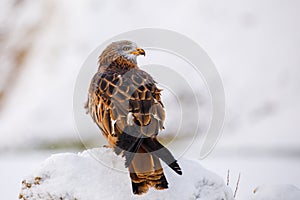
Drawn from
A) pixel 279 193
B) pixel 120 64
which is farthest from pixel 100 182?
pixel 279 193

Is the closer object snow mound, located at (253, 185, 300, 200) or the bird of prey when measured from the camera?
the bird of prey

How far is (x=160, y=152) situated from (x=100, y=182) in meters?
0.47

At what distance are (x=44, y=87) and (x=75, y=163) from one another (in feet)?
13.2

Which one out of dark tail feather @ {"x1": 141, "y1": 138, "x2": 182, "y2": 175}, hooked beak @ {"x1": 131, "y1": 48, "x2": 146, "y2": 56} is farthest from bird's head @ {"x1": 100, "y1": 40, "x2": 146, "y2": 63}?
dark tail feather @ {"x1": 141, "y1": 138, "x2": 182, "y2": 175}

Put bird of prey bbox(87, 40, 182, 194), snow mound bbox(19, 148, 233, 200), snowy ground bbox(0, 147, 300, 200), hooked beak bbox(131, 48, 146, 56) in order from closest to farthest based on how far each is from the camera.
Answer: bird of prey bbox(87, 40, 182, 194) < snow mound bbox(19, 148, 233, 200) < hooked beak bbox(131, 48, 146, 56) < snowy ground bbox(0, 147, 300, 200)

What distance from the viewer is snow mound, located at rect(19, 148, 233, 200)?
9.05 feet

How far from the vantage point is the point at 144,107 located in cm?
271

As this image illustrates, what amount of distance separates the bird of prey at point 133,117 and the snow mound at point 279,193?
3.33ft

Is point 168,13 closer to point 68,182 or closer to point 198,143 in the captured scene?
point 198,143

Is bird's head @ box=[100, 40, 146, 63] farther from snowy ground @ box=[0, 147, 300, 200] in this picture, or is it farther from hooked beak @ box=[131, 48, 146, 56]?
snowy ground @ box=[0, 147, 300, 200]

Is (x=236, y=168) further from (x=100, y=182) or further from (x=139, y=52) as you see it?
(x=100, y=182)

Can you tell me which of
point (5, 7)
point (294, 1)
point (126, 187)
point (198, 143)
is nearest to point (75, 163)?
point (126, 187)

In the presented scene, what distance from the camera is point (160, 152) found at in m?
2.52

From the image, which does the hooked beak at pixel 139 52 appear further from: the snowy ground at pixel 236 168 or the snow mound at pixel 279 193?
the snowy ground at pixel 236 168
